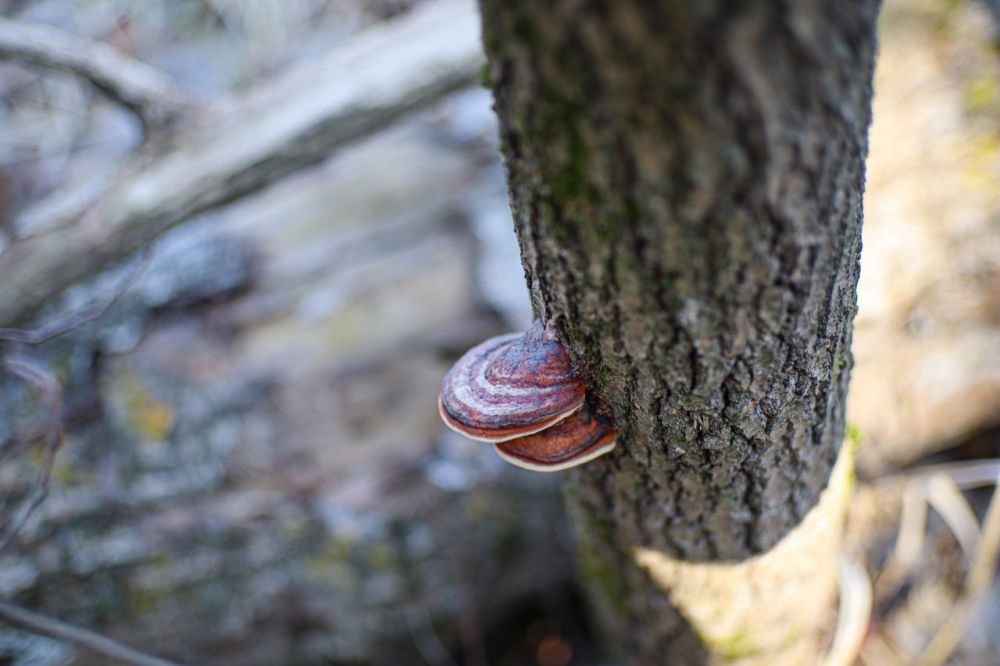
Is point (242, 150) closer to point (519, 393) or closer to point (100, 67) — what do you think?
point (100, 67)

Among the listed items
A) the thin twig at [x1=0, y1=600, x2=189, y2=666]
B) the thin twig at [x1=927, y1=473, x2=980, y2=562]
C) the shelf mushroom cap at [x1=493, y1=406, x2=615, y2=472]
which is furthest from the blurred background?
the shelf mushroom cap at [x1=493, y1=406, x2=615, y2=472]

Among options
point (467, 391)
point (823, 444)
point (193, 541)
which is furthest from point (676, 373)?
point (193, 541)

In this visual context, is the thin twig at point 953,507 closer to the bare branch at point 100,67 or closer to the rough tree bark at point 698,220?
the rough tree bark at point 698,220

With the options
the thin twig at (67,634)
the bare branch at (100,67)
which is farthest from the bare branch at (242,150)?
the thin twig at (67,634)

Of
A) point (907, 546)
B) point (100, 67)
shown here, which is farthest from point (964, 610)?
point (100, 67)

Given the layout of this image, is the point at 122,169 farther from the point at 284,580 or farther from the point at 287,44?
the point at 287,44

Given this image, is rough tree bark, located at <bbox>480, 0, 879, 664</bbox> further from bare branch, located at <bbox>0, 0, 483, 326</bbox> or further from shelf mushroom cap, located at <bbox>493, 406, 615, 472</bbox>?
bare branch, located at <bbox>0, 0, 483, 326</bbox>
